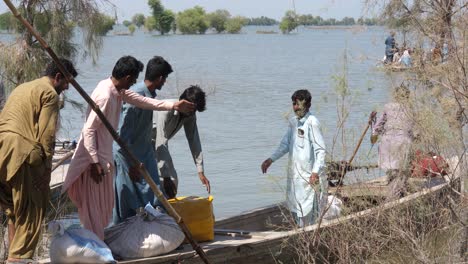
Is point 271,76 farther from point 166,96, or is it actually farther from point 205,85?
point 166,96

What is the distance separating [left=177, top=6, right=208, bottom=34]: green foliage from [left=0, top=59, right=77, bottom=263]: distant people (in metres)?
83.5

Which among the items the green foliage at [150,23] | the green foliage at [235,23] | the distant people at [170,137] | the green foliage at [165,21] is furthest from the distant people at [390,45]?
the green foliage at [150,23]

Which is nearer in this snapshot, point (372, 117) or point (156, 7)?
point (372, 117)

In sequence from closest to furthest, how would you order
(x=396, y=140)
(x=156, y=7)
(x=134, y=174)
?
(x=134, y=174) < (x=396, y=140) < (x=156, y=7)

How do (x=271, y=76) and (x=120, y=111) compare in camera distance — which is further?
(x=271, y=76)

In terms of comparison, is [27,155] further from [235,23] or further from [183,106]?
[235,23]

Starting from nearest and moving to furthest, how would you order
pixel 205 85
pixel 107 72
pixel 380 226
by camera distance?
pixel 380 226 → pixel 205 85 → pixel 107 72

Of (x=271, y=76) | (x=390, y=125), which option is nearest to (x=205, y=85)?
Result: (x=271, y=76)

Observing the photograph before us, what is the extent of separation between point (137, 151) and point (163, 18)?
82335mm

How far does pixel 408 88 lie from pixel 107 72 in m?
27.2

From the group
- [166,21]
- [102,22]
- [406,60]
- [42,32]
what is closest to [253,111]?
[102,22]

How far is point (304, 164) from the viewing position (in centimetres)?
766

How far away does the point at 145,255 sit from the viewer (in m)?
6.44

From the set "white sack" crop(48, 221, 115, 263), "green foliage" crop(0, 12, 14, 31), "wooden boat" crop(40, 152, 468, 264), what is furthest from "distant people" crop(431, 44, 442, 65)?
"green foliage" crop(0, 12, 14, 31)
